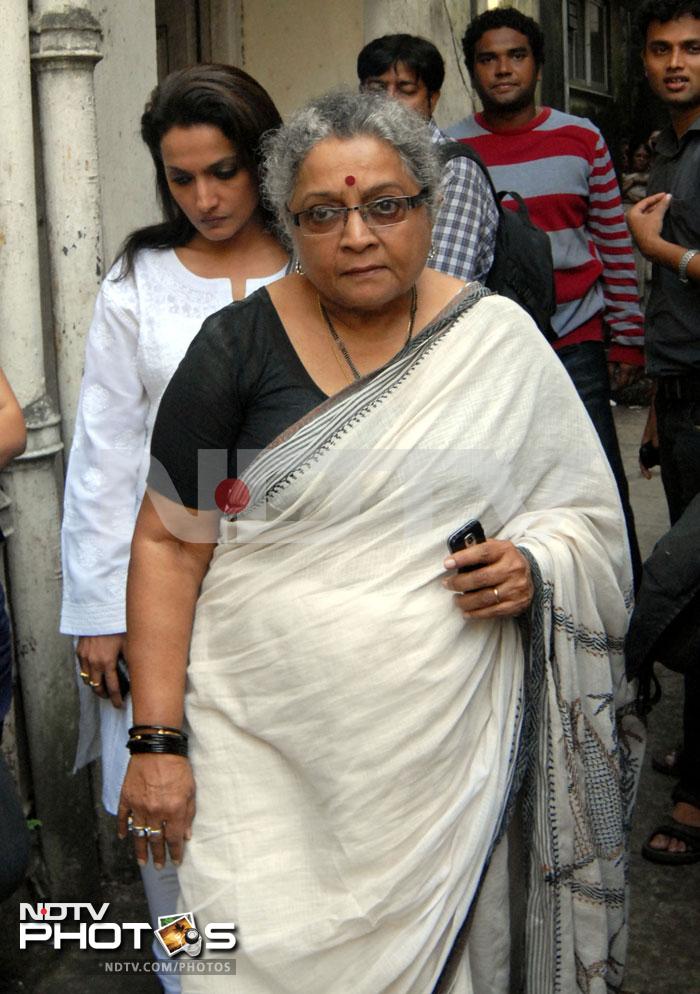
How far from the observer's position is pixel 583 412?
2533 mm

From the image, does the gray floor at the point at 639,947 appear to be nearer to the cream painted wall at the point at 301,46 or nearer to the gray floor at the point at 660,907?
the gray floor at the point at 660,907

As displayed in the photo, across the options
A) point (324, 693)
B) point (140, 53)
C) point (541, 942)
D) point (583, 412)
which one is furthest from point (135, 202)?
point (541, 942)

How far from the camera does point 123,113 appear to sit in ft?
13.2

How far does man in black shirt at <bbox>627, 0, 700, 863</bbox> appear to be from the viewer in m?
3.88

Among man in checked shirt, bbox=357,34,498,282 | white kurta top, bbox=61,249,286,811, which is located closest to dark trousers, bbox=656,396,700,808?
man in checked shirt, bbox=357,34,498,282

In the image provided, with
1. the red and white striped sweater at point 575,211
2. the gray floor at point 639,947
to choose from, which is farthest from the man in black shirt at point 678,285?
the red and white striped sweater at point 575,211

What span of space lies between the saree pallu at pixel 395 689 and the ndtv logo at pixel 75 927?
1.39 meters

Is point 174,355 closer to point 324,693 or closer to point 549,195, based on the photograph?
point 324,693

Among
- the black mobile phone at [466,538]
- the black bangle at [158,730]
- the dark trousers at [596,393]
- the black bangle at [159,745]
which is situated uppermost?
the black mobile phone at [466,538]

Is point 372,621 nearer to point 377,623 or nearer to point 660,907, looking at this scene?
point 377,623

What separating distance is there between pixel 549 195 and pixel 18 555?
2.26m

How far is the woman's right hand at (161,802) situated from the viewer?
2.32m

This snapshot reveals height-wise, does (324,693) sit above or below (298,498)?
below

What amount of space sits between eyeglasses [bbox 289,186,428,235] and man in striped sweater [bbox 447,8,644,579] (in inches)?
88.5
